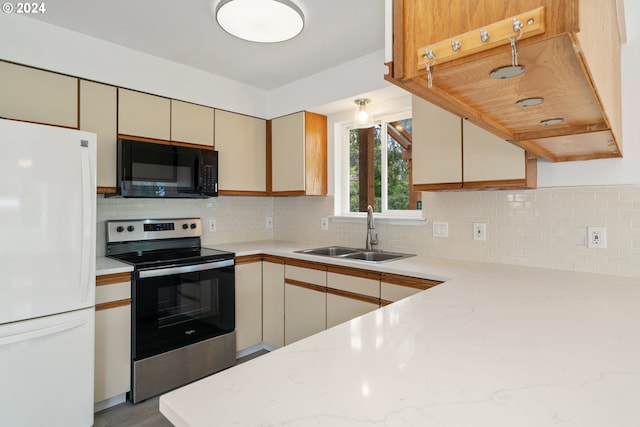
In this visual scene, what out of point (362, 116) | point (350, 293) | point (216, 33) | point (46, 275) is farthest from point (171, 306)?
point (362, 116)

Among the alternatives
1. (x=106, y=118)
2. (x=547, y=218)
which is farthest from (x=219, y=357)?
(x=547, y=218)

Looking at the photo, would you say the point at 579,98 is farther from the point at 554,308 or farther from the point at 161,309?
the point at 161,309

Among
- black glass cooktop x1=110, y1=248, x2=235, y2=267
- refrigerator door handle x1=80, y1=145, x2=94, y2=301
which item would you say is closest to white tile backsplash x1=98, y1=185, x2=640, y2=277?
black glass cooktop x1=110, y1=248, x2=235, y2=267

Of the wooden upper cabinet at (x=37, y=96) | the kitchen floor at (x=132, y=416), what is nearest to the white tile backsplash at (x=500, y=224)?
the wooden upper cabinet at (x=37, y=96)

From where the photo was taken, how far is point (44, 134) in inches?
68.4

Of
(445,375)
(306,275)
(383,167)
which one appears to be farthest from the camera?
(383,167)

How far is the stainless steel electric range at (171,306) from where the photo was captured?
220cm

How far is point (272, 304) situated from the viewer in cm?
292

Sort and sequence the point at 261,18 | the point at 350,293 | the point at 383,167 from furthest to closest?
the point at 383,167 → the point at 350,293 → the point at 261,18

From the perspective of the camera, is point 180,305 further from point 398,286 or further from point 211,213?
point 398,286

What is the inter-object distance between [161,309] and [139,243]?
68cm

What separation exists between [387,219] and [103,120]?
214 centimetres

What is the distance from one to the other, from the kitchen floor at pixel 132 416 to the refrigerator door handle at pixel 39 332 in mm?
643

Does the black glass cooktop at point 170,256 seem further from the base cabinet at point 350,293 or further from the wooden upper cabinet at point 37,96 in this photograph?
the wooden upper cabinet at point 37,96
